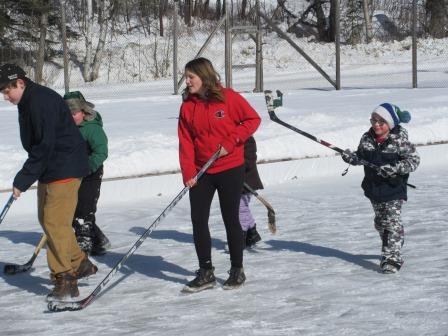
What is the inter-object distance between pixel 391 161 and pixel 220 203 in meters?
1.07

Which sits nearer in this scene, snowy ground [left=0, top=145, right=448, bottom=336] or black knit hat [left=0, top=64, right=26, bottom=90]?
snowy ground [left=0, top=145, right=448, bottom=336]

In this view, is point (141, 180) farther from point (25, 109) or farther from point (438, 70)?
point (438, 70)

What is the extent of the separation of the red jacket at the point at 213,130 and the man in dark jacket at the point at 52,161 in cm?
57

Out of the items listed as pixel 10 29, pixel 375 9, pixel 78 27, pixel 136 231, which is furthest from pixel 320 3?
pixel 136 231

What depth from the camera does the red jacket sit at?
15.9 feet

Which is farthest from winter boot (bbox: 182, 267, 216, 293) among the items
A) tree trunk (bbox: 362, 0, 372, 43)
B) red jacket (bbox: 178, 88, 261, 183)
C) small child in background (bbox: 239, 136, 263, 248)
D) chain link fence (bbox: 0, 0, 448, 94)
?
tree trunk (bbox: 362, 0, 372, 43)

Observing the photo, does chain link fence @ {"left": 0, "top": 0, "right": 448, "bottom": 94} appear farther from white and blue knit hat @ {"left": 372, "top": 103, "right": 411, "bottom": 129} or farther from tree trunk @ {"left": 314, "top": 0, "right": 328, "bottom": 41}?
white and blue knit hat @ {"left": 372, "top": 103, "right": 411, "bottom": 129}

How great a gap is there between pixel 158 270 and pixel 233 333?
1.71 m

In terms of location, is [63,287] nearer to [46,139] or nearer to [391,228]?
[46,139]

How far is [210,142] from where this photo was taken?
191 inches

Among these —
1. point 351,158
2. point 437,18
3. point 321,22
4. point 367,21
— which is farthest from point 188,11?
point 351,158

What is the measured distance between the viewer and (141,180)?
906 centimetres

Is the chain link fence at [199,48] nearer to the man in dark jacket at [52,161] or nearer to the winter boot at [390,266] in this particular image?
the winter boot at [390,266]

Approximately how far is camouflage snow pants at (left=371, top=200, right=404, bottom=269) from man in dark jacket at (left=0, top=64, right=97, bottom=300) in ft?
5.84
